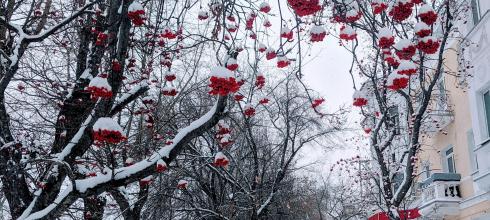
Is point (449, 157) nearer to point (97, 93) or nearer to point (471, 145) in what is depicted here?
point (471, 145)

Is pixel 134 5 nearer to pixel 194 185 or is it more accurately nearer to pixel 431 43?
pixel 431 43

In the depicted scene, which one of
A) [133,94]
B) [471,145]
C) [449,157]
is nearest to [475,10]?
[471,145]

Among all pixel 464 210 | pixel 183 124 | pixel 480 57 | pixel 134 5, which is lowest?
pixel 134 5

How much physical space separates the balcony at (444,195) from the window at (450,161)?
1193 mm

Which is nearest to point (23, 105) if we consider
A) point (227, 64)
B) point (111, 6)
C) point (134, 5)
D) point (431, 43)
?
point (111, 6)

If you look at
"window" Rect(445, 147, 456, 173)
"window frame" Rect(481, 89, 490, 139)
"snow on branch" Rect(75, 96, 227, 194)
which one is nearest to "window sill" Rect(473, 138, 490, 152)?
"window frame" Rect(481, 89, 490, 139)

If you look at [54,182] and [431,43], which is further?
[54,182]

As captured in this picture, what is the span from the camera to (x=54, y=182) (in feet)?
23.0

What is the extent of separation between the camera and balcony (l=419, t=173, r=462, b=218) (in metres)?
18.0

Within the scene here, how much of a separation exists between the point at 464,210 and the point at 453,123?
10.1ft

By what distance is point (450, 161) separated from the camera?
65.1ft

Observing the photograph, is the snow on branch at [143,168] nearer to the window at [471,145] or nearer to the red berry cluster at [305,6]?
the red berry cluster at [305,6]

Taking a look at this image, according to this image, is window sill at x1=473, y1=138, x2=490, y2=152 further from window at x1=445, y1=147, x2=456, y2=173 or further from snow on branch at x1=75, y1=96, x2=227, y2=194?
snow on branch at x1=75, y1=96, x2=227, y2=194

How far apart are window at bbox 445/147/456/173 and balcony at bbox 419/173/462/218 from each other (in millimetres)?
1193
